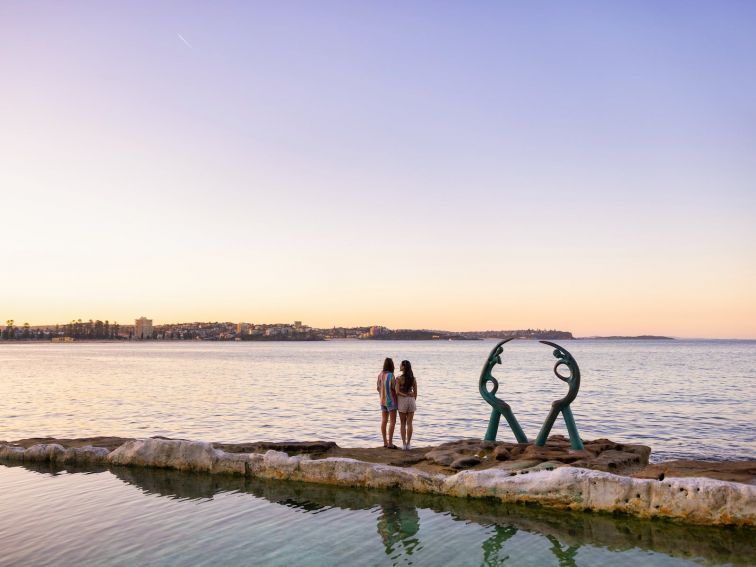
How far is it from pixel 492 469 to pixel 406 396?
3.60m

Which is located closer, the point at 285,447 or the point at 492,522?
the point at 492,522

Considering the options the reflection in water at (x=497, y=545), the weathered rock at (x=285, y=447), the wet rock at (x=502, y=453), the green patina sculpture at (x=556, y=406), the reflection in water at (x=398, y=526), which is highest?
the green patina sculpture at (x=556, y=406)

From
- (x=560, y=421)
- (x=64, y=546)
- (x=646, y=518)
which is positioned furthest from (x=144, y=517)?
(x=560, y=421)

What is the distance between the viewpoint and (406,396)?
13789 millimetres

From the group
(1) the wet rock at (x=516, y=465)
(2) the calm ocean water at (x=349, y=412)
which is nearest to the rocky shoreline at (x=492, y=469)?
(1) the wet rock at (x=516, y=465)

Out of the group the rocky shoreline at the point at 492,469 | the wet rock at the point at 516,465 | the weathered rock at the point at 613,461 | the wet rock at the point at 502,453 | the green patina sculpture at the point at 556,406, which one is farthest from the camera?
the green patina sculpture at the point at 556,406

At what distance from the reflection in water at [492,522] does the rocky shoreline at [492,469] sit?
0.71 feet

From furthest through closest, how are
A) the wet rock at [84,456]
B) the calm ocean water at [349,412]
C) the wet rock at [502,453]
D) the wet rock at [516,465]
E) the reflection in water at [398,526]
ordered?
the calm ocean water at [349,412], the wet rock at [84,456], the wet rock at [502,453], the wet rock at [516,465], the reflection in water at [398,526]

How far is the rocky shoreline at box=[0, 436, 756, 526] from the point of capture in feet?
28.8

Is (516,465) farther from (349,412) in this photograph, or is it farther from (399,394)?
(349,412)

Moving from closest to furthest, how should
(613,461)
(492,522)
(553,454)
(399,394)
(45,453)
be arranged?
(492,522) → (613,461) → (553,454) → (45,453) → (399,394)

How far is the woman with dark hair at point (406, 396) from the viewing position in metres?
13.5

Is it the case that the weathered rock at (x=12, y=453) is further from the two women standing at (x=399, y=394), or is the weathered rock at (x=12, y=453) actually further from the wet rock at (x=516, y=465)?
the wet rock at (x=516, y=465)

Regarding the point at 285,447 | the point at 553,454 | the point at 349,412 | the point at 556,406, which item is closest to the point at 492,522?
the point at 553,454
